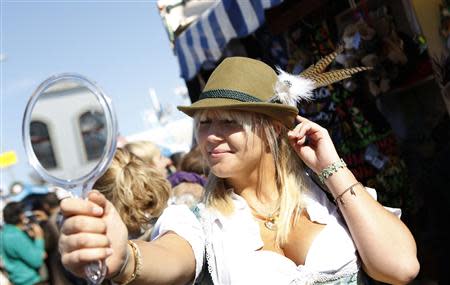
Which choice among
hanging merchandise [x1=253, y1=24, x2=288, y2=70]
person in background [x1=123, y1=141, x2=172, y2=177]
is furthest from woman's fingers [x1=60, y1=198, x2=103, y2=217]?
hanging merchandise [x1=253, y1=24, x2=288, y2=70]

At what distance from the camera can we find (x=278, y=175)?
199 cm

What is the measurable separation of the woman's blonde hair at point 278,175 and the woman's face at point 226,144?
2 centimetres

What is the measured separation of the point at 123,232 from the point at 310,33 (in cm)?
282

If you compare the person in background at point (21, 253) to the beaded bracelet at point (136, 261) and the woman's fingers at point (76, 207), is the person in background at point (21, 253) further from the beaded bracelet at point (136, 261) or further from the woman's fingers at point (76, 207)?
the woman's fingers at point (76, 207)

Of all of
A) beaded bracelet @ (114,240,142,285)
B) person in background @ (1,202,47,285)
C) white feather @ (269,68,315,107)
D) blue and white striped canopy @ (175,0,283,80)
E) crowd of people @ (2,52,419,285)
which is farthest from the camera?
person in background @ (1,202,47,285)

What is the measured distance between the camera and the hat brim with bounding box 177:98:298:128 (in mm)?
1798

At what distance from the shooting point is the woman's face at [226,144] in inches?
71.9

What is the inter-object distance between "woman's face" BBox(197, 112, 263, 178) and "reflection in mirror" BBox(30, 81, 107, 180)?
711 mm

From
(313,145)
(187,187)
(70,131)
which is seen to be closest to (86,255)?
(70,131)

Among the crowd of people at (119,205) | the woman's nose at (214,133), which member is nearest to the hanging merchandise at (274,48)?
the crowd of people at (119,205)

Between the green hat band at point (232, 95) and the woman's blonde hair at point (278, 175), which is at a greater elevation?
the green hat band at point (232, 95)

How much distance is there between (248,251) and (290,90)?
23.7 inches

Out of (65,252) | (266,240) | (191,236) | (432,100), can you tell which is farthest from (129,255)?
(432,100)

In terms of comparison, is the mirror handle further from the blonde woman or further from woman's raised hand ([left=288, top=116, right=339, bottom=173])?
woman's raised hand ([left=288, top=116, right=339, bottom=173])
